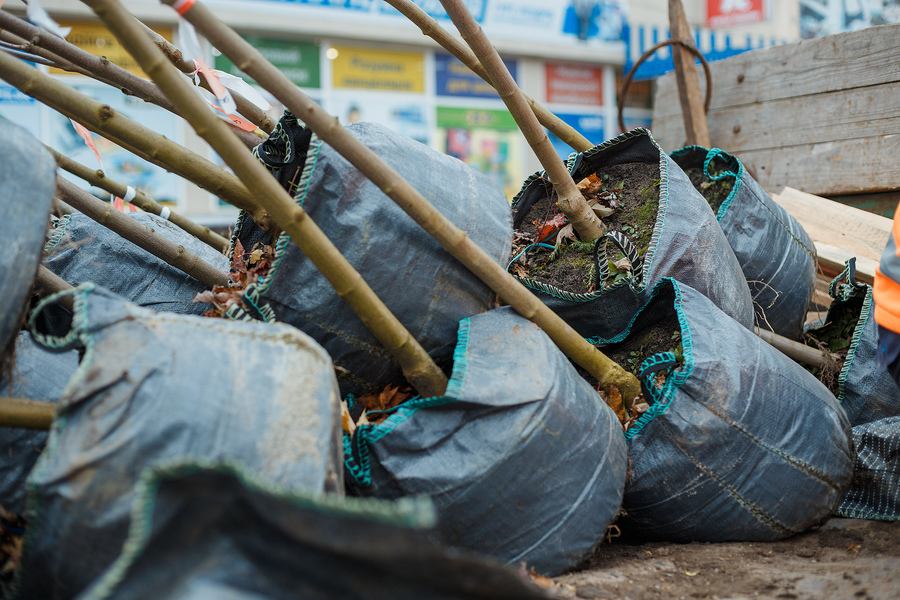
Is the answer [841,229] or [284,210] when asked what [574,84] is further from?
[284,210]

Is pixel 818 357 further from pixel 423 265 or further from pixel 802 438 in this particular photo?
pixel 423 265

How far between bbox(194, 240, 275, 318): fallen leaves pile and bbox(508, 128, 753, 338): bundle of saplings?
0.83 metres

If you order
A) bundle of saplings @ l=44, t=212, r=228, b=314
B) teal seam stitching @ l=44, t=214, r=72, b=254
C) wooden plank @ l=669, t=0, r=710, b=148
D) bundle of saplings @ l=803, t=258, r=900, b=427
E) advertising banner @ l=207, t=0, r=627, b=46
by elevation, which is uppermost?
advertising banner @ l=207, t=0, r=627, b=46

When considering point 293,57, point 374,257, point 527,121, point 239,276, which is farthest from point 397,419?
point 293,57

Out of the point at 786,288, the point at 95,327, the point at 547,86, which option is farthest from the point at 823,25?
the point at 95,327

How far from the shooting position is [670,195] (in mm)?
2189

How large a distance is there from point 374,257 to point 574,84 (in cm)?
824

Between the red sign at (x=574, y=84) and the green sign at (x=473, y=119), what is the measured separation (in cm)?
71

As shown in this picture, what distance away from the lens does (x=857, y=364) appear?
2285 mm

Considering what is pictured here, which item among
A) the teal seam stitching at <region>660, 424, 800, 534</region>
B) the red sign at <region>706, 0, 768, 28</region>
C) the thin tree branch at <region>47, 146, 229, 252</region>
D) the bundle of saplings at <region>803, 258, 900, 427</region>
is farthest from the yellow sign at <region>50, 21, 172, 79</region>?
the red sign at <region>706, 0, 768, 28</region>

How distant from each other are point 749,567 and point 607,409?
0.51 m

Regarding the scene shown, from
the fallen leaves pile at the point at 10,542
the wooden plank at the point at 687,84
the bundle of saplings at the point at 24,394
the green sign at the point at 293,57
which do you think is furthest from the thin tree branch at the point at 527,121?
the green sign at the point at 293,57

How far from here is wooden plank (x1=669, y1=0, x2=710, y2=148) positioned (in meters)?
3.99

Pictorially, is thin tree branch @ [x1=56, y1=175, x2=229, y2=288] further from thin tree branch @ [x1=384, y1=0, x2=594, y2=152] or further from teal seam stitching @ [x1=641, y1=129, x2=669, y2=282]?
teal seam stitching @ [x1=641, y1=129, x2=669, y2=282]
